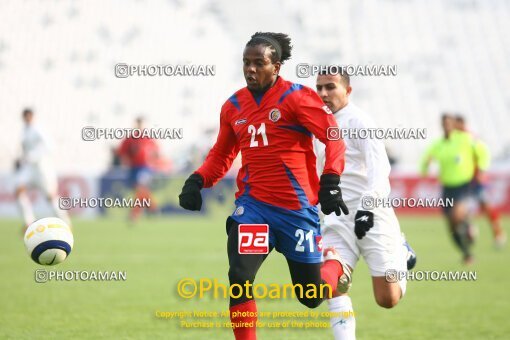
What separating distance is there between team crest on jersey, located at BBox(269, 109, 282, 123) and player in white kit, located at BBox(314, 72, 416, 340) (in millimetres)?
763

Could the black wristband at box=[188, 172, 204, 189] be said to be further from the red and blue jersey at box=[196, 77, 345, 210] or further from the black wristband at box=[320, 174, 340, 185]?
the black wristband at box=[320, 174, 340, 185]

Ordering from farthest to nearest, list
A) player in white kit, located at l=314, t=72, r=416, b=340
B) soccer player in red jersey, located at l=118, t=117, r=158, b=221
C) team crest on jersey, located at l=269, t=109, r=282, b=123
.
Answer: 1. soccer player in red jersey, located at l=118, t=117, r=158, b=221
2. player in white kit, located at l=314, t=72, r=416, b=340
3. team crest on jersey, located at l=269, t=109, r=282, b=123

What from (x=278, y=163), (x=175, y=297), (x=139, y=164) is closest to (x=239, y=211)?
(x=278, y=163)

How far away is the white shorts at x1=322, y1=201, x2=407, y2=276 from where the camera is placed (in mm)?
6469

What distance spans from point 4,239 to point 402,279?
13186 millimetres

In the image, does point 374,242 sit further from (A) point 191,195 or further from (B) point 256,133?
(A) point 191,195

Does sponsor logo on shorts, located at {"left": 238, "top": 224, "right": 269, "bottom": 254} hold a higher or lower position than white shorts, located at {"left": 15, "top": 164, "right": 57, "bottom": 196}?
lower

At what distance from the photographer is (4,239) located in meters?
18.0

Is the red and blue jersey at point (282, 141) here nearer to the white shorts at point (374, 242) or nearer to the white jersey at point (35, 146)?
the white shorts at point (374, 242)

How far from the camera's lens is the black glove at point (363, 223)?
19.5ft

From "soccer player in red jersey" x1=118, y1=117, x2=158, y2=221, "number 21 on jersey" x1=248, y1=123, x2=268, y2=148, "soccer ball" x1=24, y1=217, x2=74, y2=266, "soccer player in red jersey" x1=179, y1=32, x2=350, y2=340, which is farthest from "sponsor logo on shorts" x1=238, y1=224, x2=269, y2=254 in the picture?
"soccer player in red jersey" x1=118, y1=117, x2=158, y2=221

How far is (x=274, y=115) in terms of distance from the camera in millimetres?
5777

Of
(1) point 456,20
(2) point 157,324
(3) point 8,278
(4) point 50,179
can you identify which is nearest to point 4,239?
(4) point 50,179

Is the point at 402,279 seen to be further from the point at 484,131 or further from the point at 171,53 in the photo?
the point at 171,53
